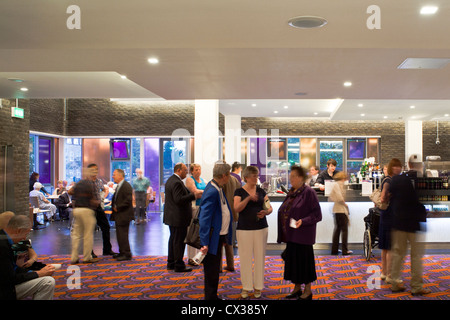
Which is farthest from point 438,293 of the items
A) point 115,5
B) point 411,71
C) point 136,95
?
point 136,95

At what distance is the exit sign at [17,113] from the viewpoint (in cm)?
959

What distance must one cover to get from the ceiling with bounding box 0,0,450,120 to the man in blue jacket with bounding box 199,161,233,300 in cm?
143

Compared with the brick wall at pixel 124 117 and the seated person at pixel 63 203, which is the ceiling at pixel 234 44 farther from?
the brick wall at pixel 124 117

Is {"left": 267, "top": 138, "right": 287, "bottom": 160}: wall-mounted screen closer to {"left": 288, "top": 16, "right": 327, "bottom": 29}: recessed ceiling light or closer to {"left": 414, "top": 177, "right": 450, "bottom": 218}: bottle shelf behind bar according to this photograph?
{"left": 414, "top": 177, "right": 450, "bottom": 218}: bottle shelf behind bar

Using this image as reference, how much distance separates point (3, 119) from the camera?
9.30m

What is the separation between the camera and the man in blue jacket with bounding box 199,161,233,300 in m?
4.14

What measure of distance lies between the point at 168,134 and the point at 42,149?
156 inches

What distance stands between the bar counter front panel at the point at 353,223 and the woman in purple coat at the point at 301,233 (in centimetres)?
307

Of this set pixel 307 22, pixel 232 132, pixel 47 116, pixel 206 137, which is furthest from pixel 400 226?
pixel 47 116

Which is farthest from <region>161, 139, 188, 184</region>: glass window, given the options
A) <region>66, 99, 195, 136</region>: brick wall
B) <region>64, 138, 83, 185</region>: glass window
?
<region>64, 138, 83, 185</region>: glass window

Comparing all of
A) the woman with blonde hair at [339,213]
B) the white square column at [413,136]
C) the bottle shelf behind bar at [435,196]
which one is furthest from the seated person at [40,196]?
the white square column at [413,136]

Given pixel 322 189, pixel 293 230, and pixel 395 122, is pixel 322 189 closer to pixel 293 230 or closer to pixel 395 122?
pixel 293 230

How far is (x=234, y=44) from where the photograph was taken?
468 centimetres

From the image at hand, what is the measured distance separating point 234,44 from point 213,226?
1957 millimetres
